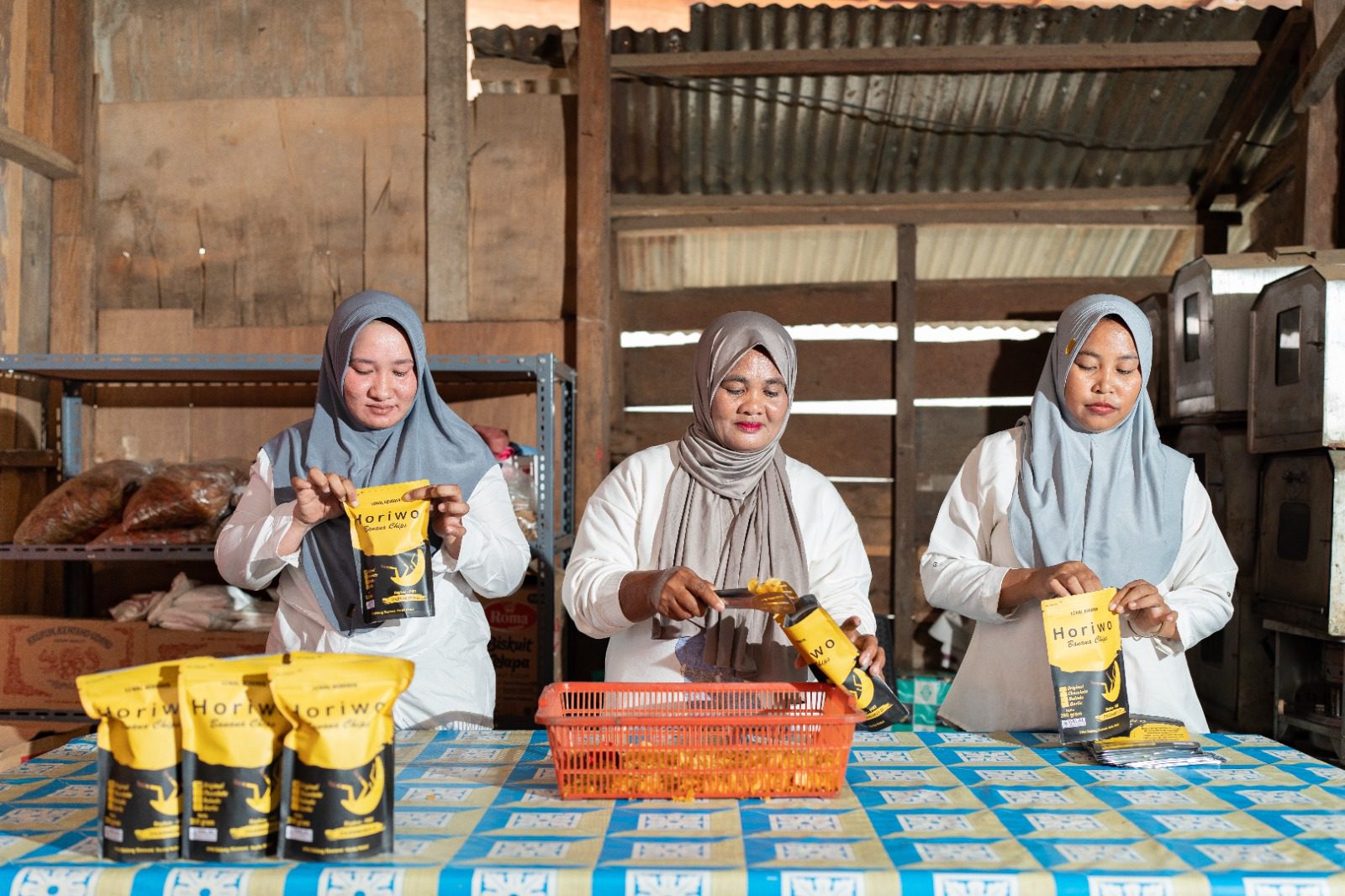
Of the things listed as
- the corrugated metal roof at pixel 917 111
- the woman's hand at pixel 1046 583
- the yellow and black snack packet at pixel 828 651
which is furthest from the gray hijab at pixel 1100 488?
the corrugated metal roof at pixel 917 111

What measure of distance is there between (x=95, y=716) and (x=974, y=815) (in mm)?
1214

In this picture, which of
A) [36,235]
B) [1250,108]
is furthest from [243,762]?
[1250,108]

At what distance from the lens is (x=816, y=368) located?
4754 millimetres

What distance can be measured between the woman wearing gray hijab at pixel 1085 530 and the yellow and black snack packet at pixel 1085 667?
0.32m

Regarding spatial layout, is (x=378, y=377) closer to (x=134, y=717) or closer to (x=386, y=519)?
(x=386, y=519)

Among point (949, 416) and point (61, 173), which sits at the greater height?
point (61, 173)

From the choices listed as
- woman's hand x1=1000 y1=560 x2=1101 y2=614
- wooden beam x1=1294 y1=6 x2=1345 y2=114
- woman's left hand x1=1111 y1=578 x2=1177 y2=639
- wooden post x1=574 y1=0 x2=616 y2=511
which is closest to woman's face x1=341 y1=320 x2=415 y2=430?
woman's hand x1=1000 y1=560 x2=1101 y2=614

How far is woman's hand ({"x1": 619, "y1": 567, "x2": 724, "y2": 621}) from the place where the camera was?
1.88 metres

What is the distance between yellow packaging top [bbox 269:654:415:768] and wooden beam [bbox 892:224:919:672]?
3614 mm

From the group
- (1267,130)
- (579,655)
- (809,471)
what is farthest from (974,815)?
(1267,130)

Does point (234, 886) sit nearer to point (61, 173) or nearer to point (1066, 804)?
point (1066, 804)

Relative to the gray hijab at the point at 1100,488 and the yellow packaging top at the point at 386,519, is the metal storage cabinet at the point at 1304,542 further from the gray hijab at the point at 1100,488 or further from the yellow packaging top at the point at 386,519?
the yellow packaging top at the point at 386,519

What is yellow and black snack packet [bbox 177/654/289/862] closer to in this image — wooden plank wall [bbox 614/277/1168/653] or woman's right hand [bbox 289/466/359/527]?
woman's right hand [bbox 289/466/359/527]

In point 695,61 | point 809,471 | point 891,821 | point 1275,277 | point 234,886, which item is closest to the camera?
point 234,886
